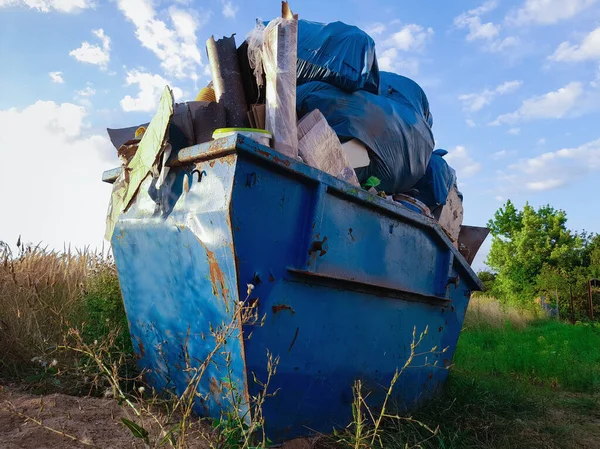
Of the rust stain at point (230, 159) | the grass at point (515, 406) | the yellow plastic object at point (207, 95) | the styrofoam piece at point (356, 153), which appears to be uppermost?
the yellow plastic object at point (207, 95)

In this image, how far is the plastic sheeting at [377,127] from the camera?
125 inches

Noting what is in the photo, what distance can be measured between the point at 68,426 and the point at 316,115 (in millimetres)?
1980

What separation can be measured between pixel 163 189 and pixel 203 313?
67cm

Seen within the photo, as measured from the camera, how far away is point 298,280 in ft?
7.65

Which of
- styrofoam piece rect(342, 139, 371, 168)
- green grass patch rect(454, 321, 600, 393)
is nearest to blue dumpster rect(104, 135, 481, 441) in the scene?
styrofoam piece rect(342, 139, 371, 168)

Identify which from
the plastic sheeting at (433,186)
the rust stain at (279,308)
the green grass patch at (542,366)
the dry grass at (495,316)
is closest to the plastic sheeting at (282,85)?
the rust stain at (279,308)

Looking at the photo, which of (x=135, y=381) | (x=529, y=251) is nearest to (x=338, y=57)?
(x=135, y=381)

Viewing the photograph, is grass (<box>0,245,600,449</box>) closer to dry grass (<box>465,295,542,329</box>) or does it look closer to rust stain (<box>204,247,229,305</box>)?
rust stain (<box>204,247,229,305</box>)

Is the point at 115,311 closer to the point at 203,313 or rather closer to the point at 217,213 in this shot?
the point at 203,313

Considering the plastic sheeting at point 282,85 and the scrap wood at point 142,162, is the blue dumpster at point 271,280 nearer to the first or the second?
the scrap wood at point 142,162

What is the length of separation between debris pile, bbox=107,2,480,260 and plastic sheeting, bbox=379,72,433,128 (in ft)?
0.04

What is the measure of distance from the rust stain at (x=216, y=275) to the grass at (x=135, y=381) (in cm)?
16

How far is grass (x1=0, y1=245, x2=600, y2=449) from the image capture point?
251 centimetres

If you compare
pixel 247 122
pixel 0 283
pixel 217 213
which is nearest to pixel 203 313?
pixel 217 213
